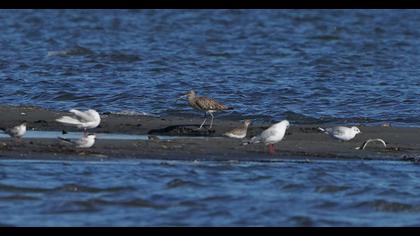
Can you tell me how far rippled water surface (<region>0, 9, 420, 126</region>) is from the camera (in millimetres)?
20969

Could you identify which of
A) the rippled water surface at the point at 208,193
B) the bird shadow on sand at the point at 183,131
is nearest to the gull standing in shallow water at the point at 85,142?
the rippled water surface at the point at 208,193

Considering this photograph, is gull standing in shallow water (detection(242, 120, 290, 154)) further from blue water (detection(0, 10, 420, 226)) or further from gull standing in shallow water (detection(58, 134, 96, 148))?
gull standing in shallow water (detection(58, 134, 96, 148))

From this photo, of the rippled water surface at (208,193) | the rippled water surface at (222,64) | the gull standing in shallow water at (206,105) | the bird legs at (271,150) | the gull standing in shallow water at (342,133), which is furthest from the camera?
the rippled water surface at (222,64)

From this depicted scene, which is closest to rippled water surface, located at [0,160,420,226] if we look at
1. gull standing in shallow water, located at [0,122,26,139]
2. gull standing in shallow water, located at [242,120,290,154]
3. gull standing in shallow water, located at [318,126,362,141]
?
gull standing in shallow water, located at [242,120,290,154]

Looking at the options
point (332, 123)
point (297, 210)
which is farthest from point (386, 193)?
point (332, 123)

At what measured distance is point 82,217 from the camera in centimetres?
1177

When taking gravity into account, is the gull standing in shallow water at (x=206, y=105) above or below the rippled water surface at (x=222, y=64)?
below

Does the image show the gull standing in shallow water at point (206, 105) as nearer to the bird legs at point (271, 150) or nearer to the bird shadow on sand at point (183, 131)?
the bird shadow on sand at point (183, 131)

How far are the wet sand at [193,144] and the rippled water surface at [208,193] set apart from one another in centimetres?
44

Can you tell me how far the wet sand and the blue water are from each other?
459 millimetres

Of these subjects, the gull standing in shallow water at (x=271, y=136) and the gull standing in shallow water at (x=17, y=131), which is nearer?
the gull standing in shallow water at (x=271, y=136)

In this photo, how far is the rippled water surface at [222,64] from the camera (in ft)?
68.8
